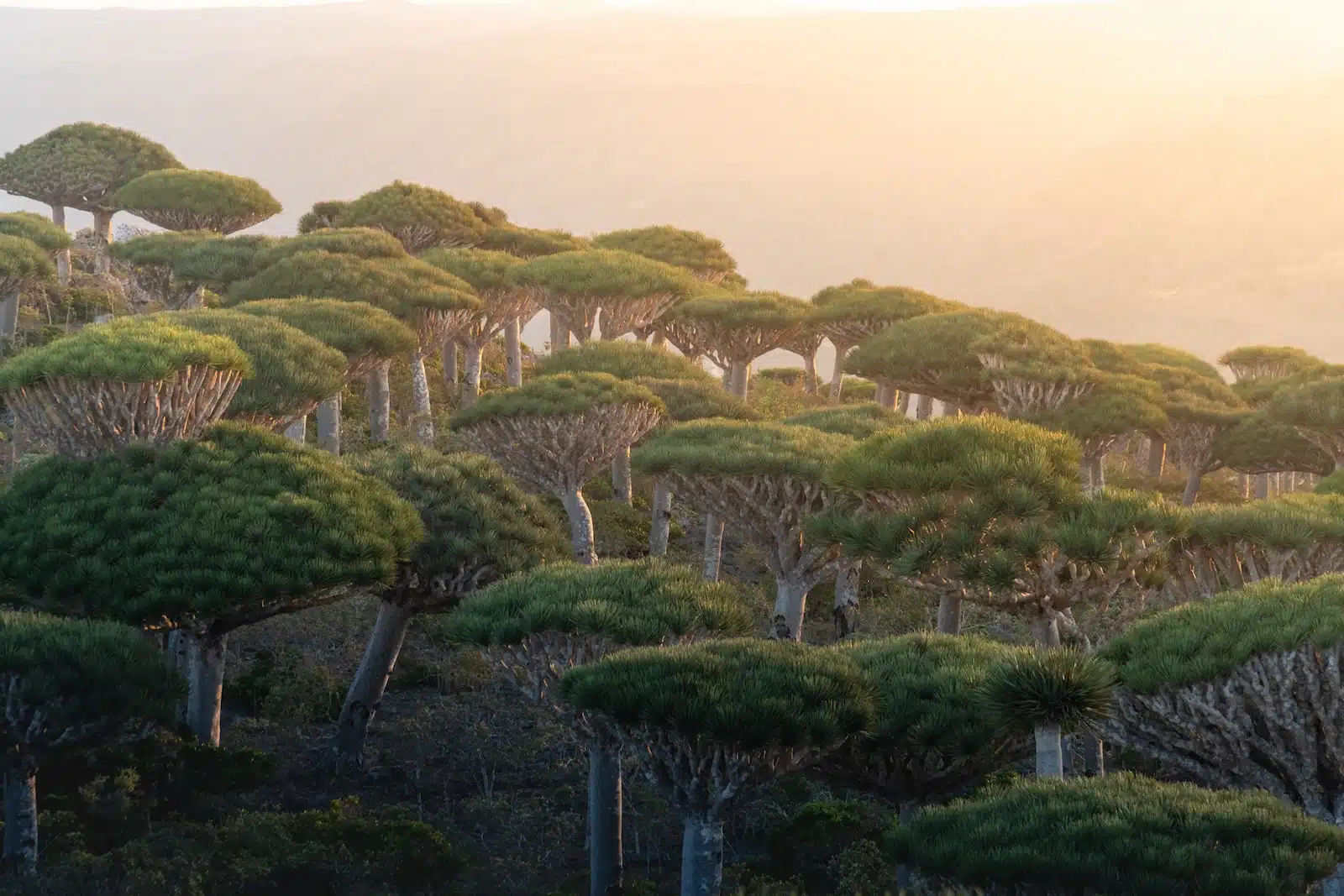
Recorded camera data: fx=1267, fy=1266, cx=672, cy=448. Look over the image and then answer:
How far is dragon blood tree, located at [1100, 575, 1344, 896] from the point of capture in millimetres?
15086

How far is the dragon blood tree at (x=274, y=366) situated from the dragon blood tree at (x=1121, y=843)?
1732cm

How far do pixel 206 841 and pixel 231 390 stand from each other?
838 centimetres

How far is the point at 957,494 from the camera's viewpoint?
18.5m

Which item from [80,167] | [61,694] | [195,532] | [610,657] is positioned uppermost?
[80,167]

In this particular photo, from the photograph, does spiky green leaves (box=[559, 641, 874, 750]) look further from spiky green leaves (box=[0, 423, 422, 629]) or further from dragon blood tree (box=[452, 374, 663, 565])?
dragon blood tree (box=[452, 374, 663, 565])

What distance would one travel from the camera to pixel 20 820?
17.5m

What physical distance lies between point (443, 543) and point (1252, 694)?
510 inches

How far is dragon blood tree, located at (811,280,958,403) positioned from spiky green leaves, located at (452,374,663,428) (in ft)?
51.2

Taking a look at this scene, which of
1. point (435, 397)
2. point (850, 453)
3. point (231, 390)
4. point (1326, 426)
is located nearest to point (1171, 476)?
point (1326, 426)

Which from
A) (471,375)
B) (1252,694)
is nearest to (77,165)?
(471,375)

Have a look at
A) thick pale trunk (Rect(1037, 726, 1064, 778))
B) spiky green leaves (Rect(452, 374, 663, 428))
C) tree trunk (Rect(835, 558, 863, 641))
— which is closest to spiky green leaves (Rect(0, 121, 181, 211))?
spiky green leaves (Rect(452, 374, 663, 428))

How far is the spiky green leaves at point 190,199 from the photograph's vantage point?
5619 cm

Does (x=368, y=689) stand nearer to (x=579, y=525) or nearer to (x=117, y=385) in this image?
(x=117, y=385)

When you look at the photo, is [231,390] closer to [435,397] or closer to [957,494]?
[957,494]
